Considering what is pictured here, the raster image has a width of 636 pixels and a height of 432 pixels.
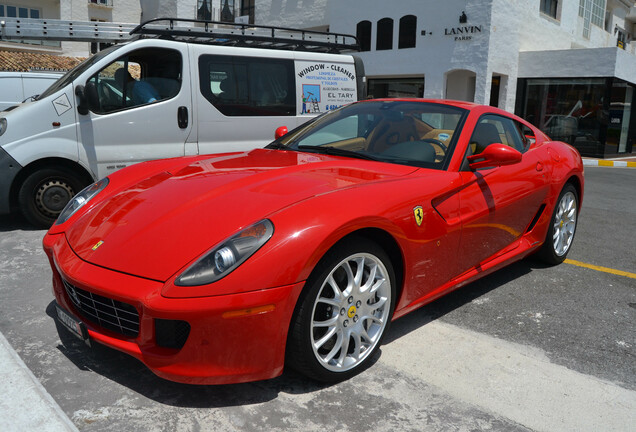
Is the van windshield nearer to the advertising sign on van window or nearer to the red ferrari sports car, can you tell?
the advertising sign on van window

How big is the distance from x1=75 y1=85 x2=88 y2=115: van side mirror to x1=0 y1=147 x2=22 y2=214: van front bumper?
0.82 metres

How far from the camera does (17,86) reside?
911cm

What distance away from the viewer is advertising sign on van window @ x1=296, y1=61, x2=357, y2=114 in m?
7.10

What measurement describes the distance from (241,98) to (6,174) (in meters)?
2.67

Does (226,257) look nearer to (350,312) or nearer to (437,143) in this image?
(350,312)

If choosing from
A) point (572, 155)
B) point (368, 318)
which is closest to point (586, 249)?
point (572, 155)

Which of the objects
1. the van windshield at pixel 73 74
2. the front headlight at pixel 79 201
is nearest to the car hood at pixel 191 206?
the front headlight at pixel 79 201

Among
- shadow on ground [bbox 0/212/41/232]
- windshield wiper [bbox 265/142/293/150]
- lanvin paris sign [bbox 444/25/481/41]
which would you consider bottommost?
shadow on ground [bbox 0/212/41/232]

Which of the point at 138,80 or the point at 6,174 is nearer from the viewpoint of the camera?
the point at 6,174

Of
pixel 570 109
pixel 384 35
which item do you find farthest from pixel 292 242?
pixel 384 35

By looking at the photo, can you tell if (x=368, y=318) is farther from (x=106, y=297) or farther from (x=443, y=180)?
(x=106, y=297)

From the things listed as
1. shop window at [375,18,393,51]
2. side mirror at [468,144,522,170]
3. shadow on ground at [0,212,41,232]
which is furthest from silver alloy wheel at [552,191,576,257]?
shop window at [375,18,393,51]

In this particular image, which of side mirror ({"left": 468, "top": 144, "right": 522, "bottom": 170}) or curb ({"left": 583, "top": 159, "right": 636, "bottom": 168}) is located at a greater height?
side mirror ({"left": 468, "top": 144, "right": 522, "bottom": 170})

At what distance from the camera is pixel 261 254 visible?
7.35 ft
